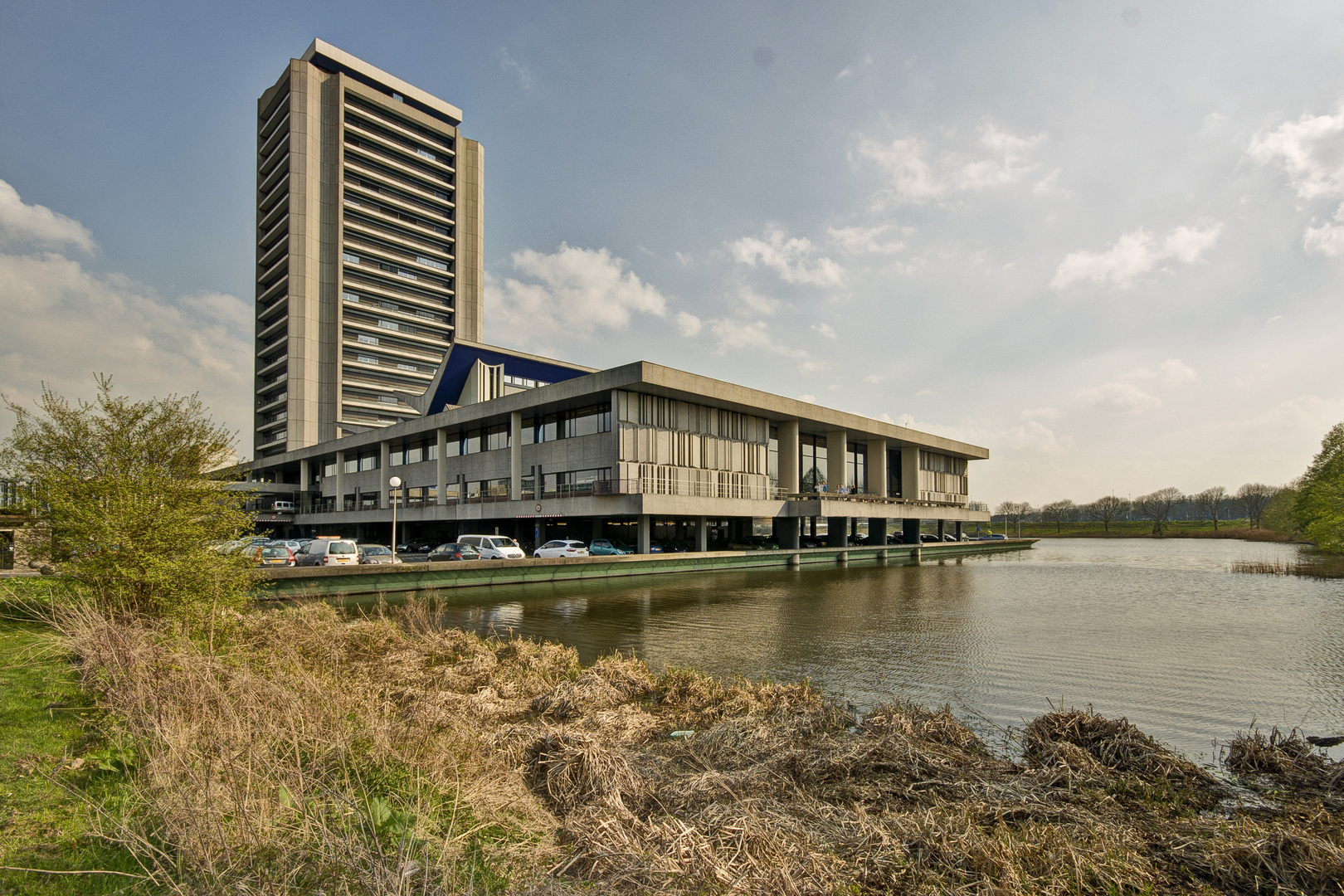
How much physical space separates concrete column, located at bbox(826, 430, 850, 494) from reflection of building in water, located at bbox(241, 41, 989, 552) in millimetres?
203

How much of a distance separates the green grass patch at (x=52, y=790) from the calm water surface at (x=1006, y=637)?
28.6ft

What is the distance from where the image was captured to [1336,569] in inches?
1452

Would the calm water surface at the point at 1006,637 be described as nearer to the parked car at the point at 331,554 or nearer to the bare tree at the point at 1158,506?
the parked car at the point at 331,554

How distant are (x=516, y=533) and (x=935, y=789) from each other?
48.0 meters

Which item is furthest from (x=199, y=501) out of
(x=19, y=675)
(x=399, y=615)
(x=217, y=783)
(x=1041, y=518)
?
(x=1041, y=518)

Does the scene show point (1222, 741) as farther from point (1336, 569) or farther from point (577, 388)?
point (1336, 569)

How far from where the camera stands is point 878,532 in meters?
60.8

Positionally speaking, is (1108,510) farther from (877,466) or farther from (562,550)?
(562,550)

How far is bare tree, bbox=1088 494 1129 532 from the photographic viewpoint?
4310 inches

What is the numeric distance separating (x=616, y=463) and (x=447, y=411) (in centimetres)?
1808

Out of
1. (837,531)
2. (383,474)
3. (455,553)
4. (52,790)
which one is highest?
(383,474)

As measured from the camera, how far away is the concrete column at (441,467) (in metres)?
50.1

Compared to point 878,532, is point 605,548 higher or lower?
higher

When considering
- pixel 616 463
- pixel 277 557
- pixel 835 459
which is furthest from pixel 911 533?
pixel 277 557
